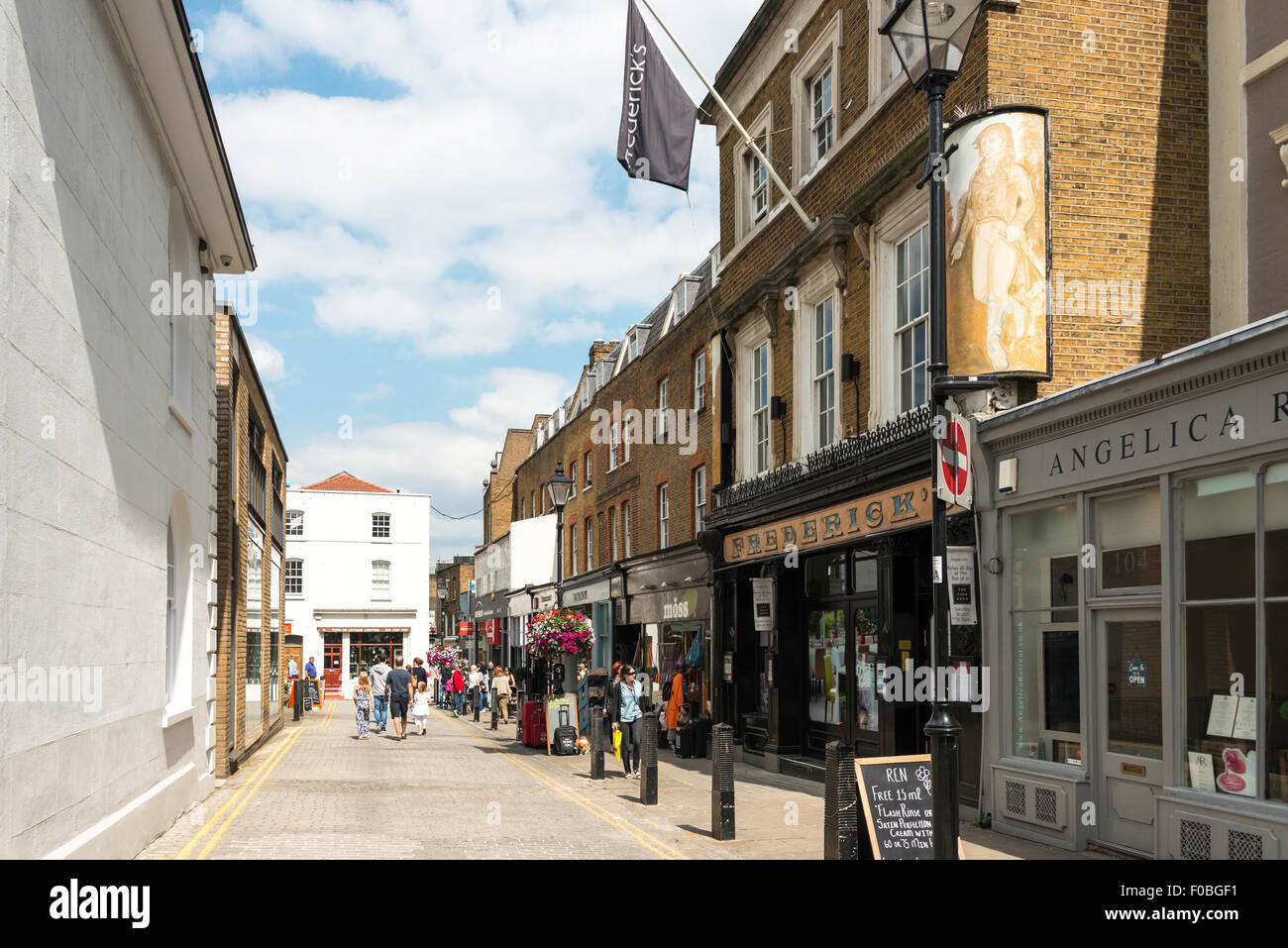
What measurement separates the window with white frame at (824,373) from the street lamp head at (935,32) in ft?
28.1

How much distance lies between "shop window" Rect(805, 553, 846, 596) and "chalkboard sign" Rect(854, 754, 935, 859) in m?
7.98

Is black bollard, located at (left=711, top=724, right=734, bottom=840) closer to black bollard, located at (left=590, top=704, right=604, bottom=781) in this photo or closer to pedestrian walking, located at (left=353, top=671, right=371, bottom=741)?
black bollard, located at (left=590, top=704, right=604, bottom=781)

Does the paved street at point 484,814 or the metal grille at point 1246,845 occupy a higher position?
the metal grille at point 1246,845

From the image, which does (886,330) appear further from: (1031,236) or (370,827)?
(370,827)

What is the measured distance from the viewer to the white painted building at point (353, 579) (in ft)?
199

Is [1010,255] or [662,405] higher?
[662,405]

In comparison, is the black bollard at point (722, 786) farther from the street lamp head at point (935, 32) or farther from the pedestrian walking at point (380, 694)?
the pedestrian walking at point (380, 694)

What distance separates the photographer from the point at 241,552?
20.9 metres

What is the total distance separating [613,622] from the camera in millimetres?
32562

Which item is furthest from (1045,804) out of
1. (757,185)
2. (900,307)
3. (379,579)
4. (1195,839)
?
(379,579)

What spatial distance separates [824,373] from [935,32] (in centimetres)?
931

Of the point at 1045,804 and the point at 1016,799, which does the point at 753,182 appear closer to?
the point at 1016,799

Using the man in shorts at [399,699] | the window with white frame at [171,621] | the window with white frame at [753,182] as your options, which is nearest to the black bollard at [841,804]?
the window with white frame at [171,621]

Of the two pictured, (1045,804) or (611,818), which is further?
(611,818)
